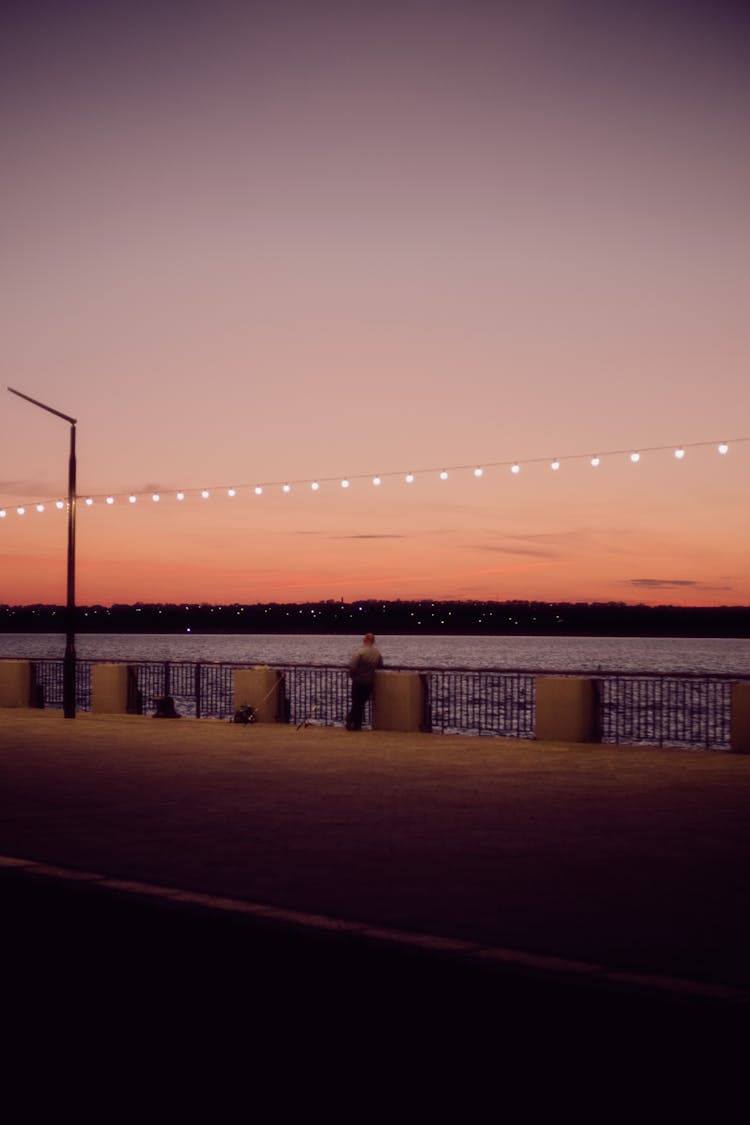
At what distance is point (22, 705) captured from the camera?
3041cm

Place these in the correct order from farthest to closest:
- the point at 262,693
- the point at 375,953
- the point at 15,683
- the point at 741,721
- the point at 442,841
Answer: the point at 15,683, the point at 262,693, the point at 741,721, the point at 442,841, the point at 375,953

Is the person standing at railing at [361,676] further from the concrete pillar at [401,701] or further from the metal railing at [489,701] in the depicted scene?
the metal railing at [489,701]

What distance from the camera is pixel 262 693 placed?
82.7ft

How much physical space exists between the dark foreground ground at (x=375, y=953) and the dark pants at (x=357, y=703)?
334 inches

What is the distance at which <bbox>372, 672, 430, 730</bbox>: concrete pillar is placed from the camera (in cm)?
2294

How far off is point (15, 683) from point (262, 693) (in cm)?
814

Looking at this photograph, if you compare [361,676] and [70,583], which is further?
[70,583]

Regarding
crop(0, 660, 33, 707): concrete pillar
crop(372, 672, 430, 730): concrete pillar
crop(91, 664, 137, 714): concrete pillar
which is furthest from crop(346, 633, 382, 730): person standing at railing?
crop(0, 660, 33, 707): concrete pillar

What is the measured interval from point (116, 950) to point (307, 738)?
47.5 feet

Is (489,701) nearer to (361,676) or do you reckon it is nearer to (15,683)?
(361,676)

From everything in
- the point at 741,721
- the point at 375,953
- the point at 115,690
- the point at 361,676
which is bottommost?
the point at 375,953

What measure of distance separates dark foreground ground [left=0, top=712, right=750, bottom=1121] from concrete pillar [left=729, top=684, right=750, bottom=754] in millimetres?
5311

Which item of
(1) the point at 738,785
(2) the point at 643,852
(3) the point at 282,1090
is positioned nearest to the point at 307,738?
(1) the point at 738,785

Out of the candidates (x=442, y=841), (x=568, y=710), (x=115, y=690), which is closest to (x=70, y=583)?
(x=115, y=690)
